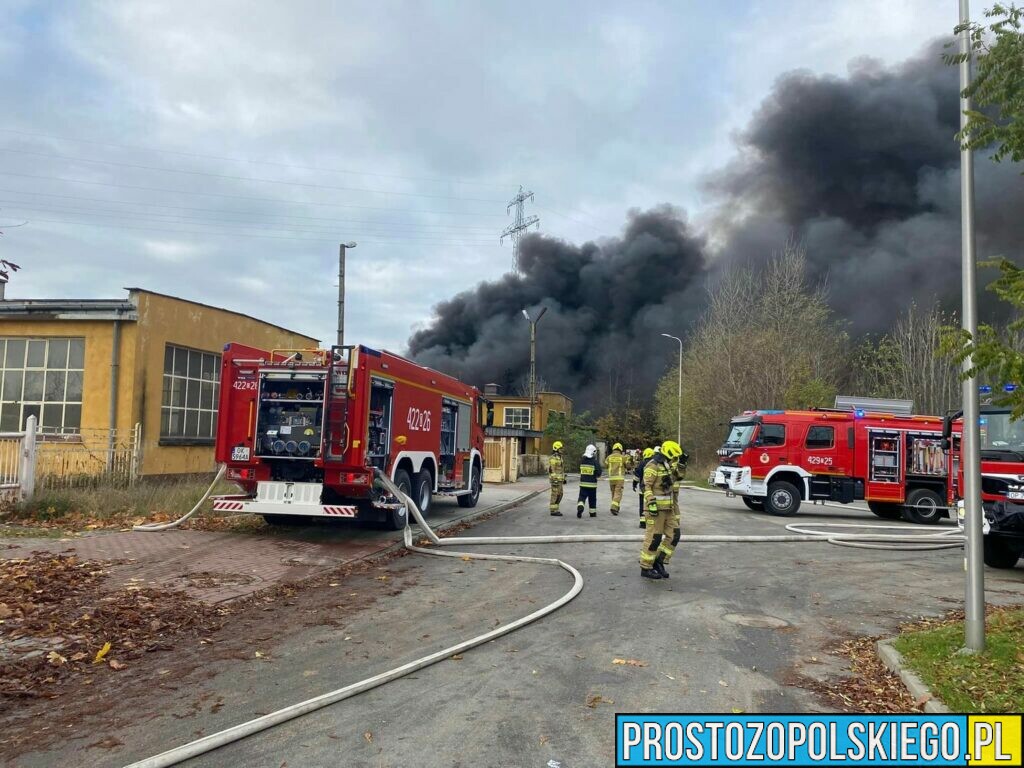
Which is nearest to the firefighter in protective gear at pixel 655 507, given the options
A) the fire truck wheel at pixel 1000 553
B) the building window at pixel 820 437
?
the fire truck wheel at pixel 1000 553

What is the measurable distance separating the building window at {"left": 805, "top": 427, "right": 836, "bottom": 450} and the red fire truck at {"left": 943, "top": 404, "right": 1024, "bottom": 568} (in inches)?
250

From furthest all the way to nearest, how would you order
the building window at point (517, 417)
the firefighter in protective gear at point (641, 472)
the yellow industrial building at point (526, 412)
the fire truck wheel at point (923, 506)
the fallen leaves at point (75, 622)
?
the building window at point (517, 417)
the yellow industrial building at point (526, 412)
the fire truck wheel at point (923, 506)
the firefighter in protective gear at point (641, 472)
the fallen leaves at point (75, 622)

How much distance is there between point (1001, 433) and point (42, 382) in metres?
→ 17.2

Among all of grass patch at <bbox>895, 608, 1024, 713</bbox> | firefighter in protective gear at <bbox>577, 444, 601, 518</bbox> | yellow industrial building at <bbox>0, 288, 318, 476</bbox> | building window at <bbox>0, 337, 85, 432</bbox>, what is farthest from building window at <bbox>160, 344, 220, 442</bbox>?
grass patch at <bbox>895, 608, 1024, 713</bbox>

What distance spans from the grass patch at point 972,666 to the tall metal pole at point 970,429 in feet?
0.51

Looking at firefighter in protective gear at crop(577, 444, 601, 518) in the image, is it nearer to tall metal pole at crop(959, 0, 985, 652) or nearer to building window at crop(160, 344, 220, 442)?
tall metal pole at crop(959, 0, 985, 652)

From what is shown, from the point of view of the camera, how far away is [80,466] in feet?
41.0

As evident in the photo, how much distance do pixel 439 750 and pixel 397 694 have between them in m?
0.79

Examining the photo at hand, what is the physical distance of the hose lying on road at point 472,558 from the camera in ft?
10.9

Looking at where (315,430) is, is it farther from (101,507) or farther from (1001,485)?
(1001,485)

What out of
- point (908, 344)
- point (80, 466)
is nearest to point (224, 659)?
point (80, 466)

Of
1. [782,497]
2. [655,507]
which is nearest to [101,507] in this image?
[655,507]

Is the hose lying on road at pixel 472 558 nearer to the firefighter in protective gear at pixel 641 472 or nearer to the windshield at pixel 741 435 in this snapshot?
the firefighter in protective gear at pixel 641 472

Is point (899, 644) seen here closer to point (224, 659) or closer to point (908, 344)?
point (224, 659)
